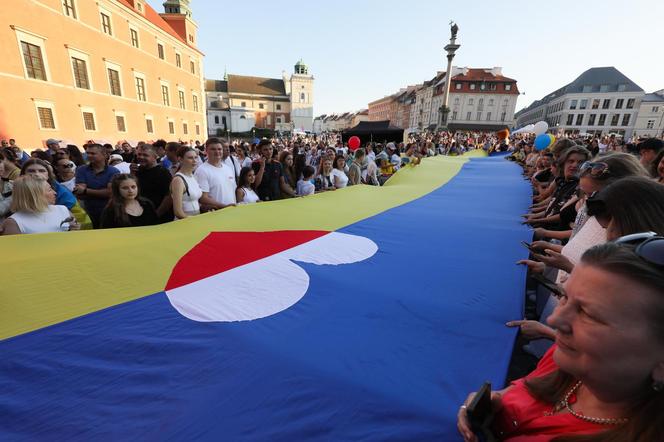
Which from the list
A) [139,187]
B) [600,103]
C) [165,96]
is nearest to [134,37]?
[165,96]

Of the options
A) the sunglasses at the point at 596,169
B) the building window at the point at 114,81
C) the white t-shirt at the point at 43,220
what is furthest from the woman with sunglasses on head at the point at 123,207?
the building window at the point at 114,81

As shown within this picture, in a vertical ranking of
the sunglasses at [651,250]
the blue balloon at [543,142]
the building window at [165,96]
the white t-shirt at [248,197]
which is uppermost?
the building window at [165,96]

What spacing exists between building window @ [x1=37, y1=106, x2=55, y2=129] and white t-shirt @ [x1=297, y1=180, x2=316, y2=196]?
65.2ft

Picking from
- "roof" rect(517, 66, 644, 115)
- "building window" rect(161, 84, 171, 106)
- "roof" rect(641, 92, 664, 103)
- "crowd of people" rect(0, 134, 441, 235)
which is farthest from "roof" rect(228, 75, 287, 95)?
"crowd of people" rect(0, 134, 441, 235)

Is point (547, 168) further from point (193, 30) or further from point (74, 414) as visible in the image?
point (193, 30)

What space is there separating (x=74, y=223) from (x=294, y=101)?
269 ft

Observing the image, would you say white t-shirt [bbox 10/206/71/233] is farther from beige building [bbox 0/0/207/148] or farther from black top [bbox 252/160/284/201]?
beige building [bbox 0/0/207/148]

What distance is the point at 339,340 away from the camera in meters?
1.51

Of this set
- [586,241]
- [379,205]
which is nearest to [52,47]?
[379,205]

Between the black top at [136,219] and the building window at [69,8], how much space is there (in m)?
23.7

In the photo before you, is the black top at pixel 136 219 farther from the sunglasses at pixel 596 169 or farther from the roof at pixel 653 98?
the roof at pixel 653 98

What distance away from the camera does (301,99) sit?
79.4 meters

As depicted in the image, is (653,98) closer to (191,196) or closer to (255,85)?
(191,196)

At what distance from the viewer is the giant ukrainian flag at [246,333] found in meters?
1.14
